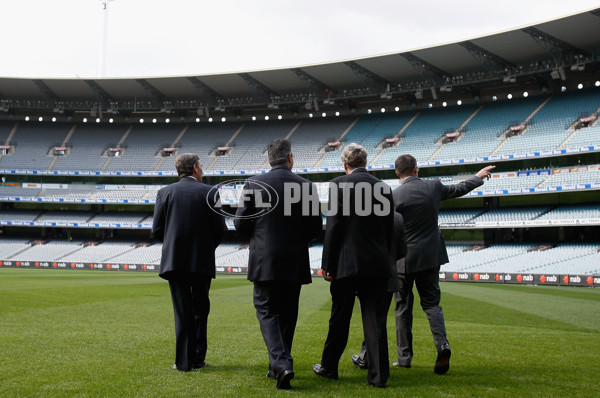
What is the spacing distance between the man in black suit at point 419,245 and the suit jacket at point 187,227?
2103mm

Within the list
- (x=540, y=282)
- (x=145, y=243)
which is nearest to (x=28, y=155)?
(x=145, y=243)

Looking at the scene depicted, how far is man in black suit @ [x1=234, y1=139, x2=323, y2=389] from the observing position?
491 cm

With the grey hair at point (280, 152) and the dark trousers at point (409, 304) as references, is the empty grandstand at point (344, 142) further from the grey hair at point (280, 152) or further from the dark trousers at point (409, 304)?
the grey hair at point (280, 152)

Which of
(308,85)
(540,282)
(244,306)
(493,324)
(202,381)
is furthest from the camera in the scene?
(308,85)

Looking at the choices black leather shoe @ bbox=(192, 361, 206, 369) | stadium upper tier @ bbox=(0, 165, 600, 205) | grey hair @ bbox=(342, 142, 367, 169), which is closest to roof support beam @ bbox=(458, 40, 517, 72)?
stadium upper tier @ bbox=(0, 165, 600, 205)

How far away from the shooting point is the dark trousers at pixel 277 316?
15.1ft

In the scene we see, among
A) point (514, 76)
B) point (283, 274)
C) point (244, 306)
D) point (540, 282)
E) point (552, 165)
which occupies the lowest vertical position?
point (540, 282)

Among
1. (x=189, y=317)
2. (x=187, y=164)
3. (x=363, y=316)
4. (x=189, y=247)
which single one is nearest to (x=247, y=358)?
(x=189, y=317)

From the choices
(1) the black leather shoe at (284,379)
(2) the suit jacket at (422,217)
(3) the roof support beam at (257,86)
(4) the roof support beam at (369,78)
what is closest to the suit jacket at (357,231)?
(2) the suit jacket at (422,217)

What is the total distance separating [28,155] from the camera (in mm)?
48312

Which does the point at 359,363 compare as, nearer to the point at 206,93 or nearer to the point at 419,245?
the point at 419,245

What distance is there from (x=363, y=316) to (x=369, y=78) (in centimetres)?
3791

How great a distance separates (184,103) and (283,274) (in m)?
45.6

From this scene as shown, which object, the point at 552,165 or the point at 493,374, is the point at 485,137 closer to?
the point at 552,165
